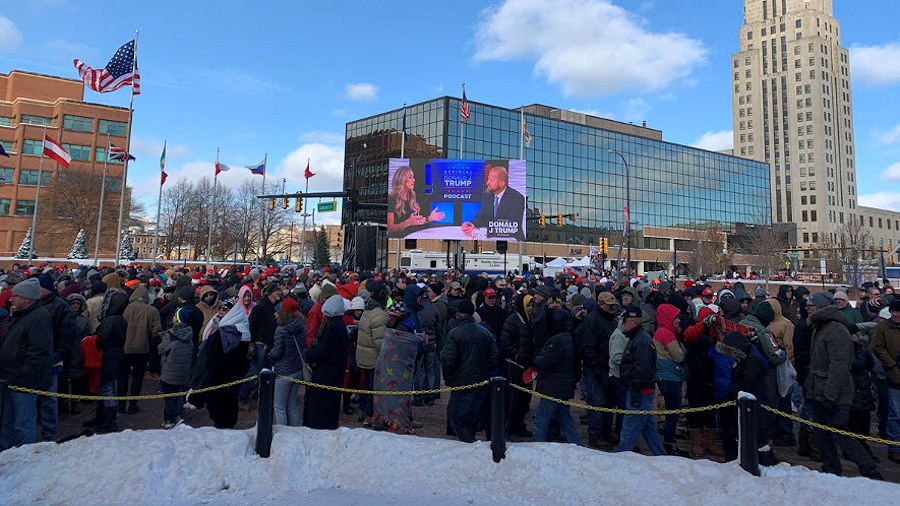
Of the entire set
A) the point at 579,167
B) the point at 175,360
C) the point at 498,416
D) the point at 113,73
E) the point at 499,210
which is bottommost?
the point at 498,416

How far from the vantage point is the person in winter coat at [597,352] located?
21.3 ft

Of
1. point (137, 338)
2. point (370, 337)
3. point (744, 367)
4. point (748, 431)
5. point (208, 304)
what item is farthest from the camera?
point (208, 304)

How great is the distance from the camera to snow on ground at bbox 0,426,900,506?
4488 millimetres

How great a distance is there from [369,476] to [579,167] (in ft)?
241

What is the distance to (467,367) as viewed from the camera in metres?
5.91

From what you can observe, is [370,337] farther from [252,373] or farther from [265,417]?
[252,373]

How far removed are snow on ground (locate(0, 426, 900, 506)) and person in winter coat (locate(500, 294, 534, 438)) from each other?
1289 mm

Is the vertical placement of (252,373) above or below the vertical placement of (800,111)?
below

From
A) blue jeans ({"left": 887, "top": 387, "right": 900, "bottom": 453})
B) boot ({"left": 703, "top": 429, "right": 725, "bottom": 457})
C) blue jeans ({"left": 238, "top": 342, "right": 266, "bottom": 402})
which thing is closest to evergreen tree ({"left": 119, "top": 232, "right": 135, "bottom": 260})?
blue jeans ({"left": 238, "top": 342, "right": 266, "bottom": 402})

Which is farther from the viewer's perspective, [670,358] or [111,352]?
[111,352]

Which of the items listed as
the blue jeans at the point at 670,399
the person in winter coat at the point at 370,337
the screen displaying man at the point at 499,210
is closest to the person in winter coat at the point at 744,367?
the blue jeans at the point at 670,399

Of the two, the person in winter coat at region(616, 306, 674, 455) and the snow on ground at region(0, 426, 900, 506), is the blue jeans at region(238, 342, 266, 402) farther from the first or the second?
the person in winter coat at region(616, 306, 674, 455)

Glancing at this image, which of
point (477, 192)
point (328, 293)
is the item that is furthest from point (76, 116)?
point (328, 293)

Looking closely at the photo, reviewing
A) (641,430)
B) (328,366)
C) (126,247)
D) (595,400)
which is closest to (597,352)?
(595,400)
